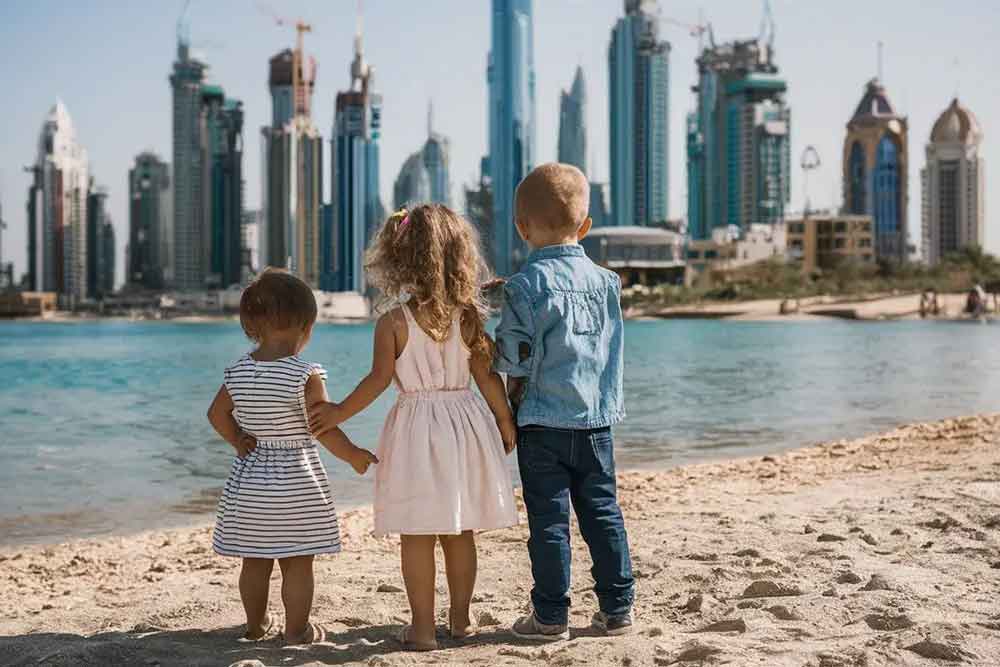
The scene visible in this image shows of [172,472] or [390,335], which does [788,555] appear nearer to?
[390,335]

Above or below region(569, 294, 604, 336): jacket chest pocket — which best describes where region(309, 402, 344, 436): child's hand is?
below

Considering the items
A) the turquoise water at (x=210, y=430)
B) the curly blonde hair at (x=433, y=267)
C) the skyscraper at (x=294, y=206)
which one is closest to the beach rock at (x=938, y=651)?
the curly blonde hair at (x=433, y=267)

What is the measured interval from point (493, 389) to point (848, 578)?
1.59 metres

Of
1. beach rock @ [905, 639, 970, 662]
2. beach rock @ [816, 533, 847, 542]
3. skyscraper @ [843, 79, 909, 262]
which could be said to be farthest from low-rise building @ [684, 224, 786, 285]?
beach rock @ [905, 639, 970, 662]

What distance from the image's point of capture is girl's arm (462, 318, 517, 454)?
3.78m

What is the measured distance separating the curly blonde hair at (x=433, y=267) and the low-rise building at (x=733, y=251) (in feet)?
448

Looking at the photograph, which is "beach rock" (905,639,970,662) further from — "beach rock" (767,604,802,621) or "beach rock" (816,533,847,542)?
"beach rock" (816,533,847,542)

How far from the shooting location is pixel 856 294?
10700 centimetres

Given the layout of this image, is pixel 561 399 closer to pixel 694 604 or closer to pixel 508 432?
pixel 508 432

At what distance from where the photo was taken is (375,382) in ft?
12.4

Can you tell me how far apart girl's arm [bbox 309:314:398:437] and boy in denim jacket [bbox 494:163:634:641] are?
0.35 m

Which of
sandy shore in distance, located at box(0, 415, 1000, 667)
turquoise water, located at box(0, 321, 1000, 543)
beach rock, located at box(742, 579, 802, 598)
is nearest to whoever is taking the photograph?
sandy shore in distance, located at box(0, 415, 1000, 667)

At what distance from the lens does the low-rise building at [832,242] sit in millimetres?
140375

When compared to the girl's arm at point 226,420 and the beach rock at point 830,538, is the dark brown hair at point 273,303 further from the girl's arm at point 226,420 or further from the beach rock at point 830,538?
the beach rock at point 830,538
